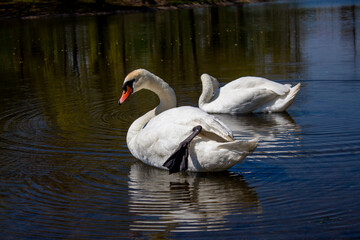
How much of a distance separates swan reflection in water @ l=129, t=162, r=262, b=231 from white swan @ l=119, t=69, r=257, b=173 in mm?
188

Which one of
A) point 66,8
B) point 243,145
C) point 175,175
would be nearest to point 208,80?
point 175,175

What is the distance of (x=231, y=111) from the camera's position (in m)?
11.0

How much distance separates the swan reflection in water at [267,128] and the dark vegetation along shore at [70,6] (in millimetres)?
45056

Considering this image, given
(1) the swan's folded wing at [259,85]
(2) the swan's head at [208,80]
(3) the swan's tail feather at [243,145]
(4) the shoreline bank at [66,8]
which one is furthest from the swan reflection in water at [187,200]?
(4) the shoreline bank at [66,8]

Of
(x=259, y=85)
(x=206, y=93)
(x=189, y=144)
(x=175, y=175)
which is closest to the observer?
(x=189, y=144)

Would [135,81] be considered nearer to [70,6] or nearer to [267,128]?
[267,128]

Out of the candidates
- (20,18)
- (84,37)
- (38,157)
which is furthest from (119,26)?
(38,157)

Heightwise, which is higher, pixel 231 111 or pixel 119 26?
pixel 119 26

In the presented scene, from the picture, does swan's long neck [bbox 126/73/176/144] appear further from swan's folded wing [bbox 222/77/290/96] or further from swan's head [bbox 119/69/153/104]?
swan's folded wing [bbox 222/77/290/96]

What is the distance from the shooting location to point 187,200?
6.24 m

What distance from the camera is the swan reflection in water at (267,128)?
8.53 m

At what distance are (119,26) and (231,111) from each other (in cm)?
2888

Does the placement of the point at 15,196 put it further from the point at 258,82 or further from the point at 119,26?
the point at 119,26

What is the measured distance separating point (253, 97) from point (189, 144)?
4.43m
